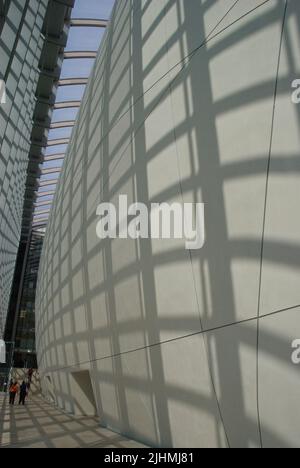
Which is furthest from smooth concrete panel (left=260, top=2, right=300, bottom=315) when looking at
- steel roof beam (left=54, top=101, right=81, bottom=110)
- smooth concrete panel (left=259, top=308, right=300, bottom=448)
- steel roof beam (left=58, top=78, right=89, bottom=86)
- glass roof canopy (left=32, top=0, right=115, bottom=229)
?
steel roof beam (left=54, top=101, right=81, bottom=110)

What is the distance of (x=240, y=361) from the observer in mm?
6137

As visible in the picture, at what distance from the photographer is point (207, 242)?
710 cm

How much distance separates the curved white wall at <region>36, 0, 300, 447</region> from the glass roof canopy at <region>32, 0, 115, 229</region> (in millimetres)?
15371

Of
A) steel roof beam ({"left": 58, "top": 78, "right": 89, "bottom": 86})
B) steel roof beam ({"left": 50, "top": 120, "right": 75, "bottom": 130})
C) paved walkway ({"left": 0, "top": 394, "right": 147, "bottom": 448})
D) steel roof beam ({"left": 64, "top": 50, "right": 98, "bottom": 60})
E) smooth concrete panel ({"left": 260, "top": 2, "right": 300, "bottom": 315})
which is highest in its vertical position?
steel roof beam ({"left": 64, "top": 50, "right": 98, "bottom": 60})

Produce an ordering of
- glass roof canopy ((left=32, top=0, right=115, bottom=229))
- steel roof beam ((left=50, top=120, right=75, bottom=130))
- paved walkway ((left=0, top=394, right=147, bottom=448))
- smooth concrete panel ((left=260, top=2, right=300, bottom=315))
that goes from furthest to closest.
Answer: steel roof beam ((left=50, top=120, right=75, bottom=130)) → glass roof canopy ((left=32, top=0, right=115, bottom=229)) → paved walkway ((left=0, top=394, right=147, bottom=448)) → smooth concrete panel ((left=260, top=2, right=300, bottom=315))

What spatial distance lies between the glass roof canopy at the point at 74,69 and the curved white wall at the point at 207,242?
50.4ft

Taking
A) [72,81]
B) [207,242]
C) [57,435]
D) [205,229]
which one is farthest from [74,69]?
[207,242]

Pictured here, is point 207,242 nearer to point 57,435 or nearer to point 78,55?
point 57,435

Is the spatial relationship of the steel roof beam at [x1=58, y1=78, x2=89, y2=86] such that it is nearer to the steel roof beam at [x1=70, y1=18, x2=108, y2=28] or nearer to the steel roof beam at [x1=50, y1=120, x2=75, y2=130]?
the steel roof beam at [x1=70, y1=18, x2=108, y2=28]

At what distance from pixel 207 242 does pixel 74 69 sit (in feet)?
95.1

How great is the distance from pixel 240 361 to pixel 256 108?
3.85 meters

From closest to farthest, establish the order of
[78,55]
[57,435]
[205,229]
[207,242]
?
[207,242] < [205,229] < [57,435] < [78,55]

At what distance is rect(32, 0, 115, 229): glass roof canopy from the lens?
86.8 ft

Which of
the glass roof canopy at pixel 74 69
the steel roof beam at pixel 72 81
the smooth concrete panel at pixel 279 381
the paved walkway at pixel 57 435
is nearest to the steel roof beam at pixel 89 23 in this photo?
the glass roof canopy at pixel 74 69
